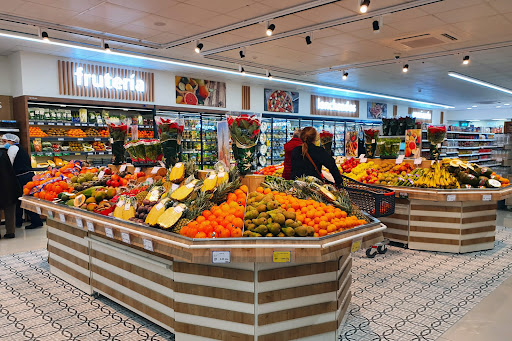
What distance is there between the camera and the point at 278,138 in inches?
461

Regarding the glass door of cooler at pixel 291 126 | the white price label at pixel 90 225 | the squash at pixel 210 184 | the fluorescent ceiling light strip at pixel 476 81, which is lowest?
the white price label at pixel 90 225

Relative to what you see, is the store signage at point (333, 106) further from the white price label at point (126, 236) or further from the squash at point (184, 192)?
the white price label at point (126, 236)

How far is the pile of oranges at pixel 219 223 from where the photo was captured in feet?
8.14

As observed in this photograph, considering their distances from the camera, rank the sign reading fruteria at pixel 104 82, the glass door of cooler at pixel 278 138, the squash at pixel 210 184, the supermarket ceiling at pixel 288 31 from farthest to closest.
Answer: the glass door of cooler at pixel 278 138
the sign reading fruteria at pixel 104 82
the supermarket ceiling at pixel 288 31
the squash at pixel 210 184

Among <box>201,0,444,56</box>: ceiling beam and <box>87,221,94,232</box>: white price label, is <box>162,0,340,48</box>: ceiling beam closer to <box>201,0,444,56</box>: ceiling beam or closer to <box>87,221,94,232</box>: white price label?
<box>201,0,444,56</box>: ceiling beam

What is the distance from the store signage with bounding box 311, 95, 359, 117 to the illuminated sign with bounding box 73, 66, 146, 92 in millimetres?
6767

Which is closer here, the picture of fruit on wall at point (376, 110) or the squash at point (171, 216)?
the squash at point (171, 216)

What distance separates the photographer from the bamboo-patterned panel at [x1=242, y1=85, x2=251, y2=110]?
1139cm

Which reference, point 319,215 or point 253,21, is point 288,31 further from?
point 319,215

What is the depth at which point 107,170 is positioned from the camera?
15.7 feet

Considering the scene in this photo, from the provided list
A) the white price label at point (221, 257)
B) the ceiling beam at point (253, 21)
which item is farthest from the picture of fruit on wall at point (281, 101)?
the white price label at point (221, 257)

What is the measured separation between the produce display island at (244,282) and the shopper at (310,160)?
1.02 metres

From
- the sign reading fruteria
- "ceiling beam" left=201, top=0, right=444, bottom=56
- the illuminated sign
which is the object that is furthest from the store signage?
"ceiling beam" left=201, top=0, right=444, bottom=56

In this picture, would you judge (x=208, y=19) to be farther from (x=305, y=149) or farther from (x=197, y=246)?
(x=197, y=246)
